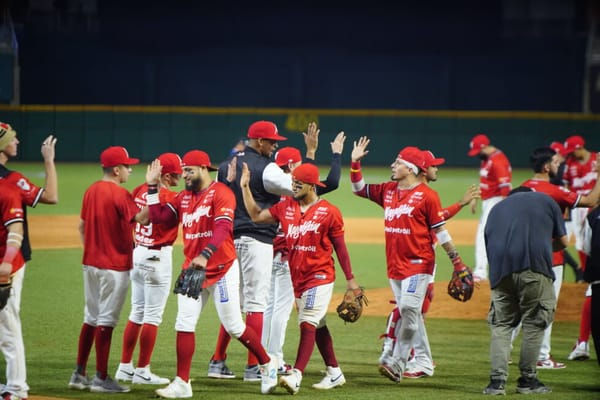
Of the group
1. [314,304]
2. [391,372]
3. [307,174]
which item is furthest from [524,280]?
[307,174]

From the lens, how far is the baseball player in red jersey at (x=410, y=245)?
762 centimetres

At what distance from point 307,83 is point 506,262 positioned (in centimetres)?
3376

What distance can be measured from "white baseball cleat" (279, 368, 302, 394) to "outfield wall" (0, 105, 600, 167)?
2884 cm

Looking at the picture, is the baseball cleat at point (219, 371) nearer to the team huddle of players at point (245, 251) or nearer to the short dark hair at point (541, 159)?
the team huddle of players at point (245, 251)

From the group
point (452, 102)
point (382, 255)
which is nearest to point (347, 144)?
point (452, 102)

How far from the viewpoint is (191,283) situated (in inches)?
263

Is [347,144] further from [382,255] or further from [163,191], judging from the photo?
[163,191]

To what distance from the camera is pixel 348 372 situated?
8.31 meters

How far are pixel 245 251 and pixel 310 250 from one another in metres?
0.71

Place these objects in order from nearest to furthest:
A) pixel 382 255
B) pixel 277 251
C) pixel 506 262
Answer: pixel 506 262 < pixel 277 251 < pixel 382 255

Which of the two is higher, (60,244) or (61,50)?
(61,50)

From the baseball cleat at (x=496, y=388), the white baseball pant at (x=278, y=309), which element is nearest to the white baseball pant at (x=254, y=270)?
the white baseball pant at (x=278, y=309)

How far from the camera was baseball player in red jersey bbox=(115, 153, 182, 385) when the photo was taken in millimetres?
7512

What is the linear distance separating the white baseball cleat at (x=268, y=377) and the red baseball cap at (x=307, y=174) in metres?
1.41
